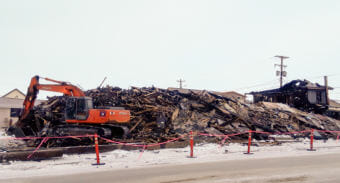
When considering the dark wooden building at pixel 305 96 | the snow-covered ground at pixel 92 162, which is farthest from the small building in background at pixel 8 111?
the dark wooden building at pixel 305 96

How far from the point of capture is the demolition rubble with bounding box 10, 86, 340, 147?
67.5 feet

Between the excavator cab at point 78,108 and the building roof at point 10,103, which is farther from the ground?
the building roof at point 10,103

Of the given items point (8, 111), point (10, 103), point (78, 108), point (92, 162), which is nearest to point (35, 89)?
point (78, 108)

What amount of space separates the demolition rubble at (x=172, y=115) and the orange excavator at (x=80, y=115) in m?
1.52

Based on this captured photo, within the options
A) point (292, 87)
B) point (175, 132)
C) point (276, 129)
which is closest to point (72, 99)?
point (175, 132)

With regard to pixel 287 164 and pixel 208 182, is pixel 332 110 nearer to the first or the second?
pixel 287 164

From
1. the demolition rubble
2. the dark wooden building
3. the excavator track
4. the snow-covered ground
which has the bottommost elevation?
the snow-covered ground

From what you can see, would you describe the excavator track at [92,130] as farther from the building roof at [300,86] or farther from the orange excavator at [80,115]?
the building roof at [300,86]

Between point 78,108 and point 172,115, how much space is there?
7593 mm

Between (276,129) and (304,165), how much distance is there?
14.1 metres

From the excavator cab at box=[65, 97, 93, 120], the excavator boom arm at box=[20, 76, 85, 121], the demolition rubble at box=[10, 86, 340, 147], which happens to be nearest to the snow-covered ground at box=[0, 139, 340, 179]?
the excavator cab at box=[65, 97, 93, 120]

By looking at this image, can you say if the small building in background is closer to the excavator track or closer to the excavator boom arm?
the excavator boom arm

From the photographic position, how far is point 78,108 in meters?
16.8

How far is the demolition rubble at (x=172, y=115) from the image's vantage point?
2058cm
